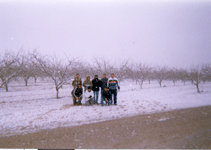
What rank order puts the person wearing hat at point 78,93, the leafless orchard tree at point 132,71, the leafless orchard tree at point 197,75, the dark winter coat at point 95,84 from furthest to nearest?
1. the leafless orchard tree at point 132,71
2. the leafless orchard tree at point 197,75
3. the dark winter coat at point 95,84
4. the person wearing hat at point 78,93

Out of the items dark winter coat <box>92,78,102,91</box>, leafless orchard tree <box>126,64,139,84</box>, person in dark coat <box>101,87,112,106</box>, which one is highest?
leafless orchard tree <box>126,64,139,84</box>

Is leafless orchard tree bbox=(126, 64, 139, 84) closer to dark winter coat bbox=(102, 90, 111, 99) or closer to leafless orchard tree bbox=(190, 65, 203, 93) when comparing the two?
leafless orchard tree bbox=(190, 65, 203, 93)

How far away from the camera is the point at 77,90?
6273 millimetres

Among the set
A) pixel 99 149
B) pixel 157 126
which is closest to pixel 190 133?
pixel 157 126

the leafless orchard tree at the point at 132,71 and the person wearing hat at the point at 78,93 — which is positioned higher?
the leafless orchard tree at the point at 132,71

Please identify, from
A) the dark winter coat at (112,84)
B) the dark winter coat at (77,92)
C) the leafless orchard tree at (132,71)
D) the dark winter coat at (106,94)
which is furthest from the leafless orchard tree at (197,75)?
the leafless orchard tree at (132,71)

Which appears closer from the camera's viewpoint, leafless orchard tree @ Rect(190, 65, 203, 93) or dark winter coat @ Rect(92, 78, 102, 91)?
dark winter coat @ Rect(92, 78, 102, 91)

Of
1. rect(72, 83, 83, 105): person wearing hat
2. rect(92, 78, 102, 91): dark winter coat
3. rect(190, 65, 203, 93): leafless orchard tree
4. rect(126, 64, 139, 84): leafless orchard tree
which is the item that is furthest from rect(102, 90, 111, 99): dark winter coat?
rect(126, 64, 139, 84): leafless orchard tree

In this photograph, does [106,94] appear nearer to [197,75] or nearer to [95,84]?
[95,84]

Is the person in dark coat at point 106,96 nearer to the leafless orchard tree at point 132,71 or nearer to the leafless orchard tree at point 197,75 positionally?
the leafless orchard tree at point 197,75

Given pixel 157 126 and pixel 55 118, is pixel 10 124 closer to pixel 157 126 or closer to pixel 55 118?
pixel 55 118

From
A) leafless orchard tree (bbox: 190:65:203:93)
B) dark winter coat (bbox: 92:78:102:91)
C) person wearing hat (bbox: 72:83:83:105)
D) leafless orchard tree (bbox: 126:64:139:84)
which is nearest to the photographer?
person wearing hat (bbox: 72:83:83:105)

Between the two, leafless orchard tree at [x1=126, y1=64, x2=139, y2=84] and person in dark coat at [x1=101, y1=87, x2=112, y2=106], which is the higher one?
leafless orchard tree at [x1=126, y1=64, x2=139, y2=84]

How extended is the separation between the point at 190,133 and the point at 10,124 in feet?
19.0
